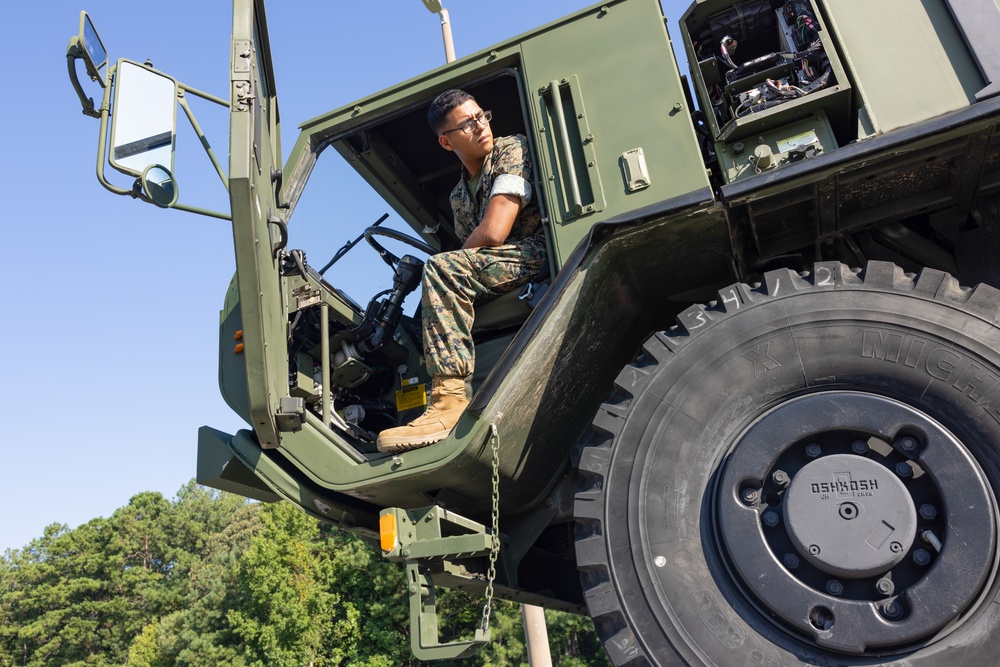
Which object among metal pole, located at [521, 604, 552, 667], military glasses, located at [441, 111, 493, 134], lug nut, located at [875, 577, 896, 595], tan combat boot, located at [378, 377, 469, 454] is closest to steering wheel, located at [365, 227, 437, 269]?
military glasses, located at [441, 111, 493, 134]

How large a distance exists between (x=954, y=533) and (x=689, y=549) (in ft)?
2.21

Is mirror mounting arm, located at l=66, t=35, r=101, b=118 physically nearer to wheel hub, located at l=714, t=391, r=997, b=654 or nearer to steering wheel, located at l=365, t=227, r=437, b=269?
steering wheel, located at l=365, t=227, r=437, b=269

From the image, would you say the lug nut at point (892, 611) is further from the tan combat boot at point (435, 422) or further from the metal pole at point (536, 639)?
the metal pole at point (536, 639)

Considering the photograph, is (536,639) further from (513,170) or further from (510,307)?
(513,170)

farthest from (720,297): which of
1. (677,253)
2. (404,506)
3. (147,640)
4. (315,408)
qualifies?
(147,640)

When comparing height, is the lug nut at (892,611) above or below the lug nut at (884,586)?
below

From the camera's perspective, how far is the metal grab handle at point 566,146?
8.86 ft

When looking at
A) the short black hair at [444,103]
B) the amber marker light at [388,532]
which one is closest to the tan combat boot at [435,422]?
the amber marker light at [388,532]

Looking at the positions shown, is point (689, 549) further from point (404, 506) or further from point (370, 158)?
point (370, 158)

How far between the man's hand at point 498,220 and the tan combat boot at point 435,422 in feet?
1.97

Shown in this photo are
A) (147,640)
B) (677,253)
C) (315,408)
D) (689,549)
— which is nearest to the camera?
(689,549)

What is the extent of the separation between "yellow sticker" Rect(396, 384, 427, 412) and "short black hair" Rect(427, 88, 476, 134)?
129cm

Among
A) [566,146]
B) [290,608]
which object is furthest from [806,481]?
[290,608]

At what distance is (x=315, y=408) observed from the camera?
3.39 m
